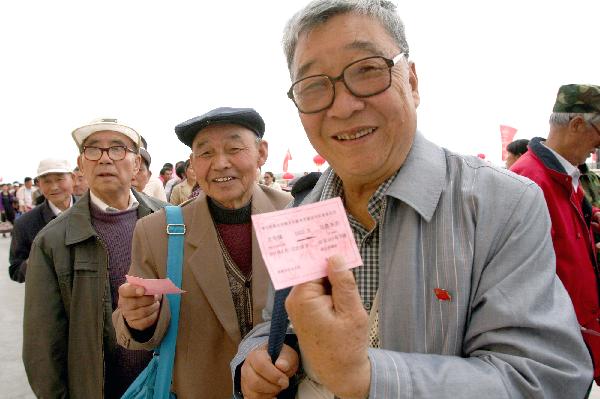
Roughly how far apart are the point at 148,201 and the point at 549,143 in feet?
9.18

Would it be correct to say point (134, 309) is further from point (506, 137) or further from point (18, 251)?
point (506, 137)

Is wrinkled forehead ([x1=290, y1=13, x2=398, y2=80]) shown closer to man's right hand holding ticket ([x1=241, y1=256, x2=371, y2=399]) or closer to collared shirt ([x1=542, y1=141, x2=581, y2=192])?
man's right hand holding ticket ([x1=241, y1=256, x2=371, y2=399])

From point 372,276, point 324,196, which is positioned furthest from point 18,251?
point 372,276

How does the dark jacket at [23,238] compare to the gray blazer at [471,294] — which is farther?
the dark jacket at [23,238]

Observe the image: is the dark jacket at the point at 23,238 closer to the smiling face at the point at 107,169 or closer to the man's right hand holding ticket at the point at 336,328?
the smiling face at the point at 107,169

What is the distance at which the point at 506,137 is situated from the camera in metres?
10.6

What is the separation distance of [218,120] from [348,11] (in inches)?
37.8

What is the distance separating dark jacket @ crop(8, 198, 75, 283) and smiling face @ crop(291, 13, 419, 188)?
325 centimetres

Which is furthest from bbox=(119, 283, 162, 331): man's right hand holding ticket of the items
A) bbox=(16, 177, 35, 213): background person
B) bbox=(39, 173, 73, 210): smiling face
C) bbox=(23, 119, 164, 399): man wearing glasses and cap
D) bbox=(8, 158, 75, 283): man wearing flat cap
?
bbox=(16, 177, 35, 213): background person

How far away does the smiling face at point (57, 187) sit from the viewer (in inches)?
144

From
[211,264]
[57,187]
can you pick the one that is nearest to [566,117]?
[211,264]

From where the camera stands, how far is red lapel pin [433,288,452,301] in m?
0.93

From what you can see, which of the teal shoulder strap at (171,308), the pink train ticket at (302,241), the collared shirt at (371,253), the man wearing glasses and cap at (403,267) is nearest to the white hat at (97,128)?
the teal shoulder strap at (171,308)

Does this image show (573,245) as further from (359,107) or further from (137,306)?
(137,306)
